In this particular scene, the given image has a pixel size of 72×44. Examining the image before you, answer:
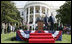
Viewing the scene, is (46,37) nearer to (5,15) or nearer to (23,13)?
(5,15)

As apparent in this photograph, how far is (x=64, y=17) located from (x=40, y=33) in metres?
11.5

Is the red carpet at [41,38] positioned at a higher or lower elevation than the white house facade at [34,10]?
lower

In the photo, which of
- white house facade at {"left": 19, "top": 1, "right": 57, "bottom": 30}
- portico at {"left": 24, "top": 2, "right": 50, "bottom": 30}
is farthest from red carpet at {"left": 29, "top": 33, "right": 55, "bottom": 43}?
portico at {"left": 24, "top": 2, "right": 50, "bottom": 30}

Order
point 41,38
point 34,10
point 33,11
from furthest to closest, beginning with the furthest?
point 33,11 → point 34,10 → point 41,38

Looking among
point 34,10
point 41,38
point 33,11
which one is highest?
point 34,10

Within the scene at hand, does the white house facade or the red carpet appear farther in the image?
the white house facade

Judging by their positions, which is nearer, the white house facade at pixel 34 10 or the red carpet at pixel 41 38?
the red carpet at pixel 41 38

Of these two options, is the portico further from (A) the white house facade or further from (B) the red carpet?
(B) the red carpet

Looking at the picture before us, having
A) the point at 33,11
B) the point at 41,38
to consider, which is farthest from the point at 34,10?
the point at 41,38

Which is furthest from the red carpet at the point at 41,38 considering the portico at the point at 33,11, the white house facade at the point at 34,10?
the portico at the point at 33,11

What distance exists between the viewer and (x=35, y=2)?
37.2 meters

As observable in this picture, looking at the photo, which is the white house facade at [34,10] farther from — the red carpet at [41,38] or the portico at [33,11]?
the red carpet at [41,38]

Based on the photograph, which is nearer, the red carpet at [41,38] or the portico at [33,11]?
the red carpet at [41,38]

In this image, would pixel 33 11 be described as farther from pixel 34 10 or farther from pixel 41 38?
pixel 41 38
